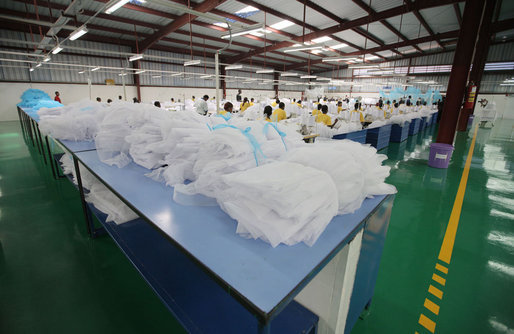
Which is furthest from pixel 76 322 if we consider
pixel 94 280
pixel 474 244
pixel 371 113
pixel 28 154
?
pixel 371 113

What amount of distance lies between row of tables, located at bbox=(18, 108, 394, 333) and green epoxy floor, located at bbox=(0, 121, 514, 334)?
0.45 meters

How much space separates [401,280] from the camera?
1.98 metres

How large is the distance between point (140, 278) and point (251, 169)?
5.38 feet

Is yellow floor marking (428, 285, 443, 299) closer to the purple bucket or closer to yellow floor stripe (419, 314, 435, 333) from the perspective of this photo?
yellow floor stripe (419, 314, 435, 333)

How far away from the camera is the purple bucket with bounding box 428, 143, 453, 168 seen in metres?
4.84

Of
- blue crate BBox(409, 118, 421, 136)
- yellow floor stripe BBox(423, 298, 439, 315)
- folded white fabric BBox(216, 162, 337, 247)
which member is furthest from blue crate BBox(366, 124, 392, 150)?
folded white fabric BBox(216, 162, 337, 247)

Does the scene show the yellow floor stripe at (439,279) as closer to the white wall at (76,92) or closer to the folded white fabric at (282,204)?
the folded white fabric at (282,204)

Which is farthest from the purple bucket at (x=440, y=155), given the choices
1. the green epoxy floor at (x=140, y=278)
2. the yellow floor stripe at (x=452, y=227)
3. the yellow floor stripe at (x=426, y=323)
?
the yellow floor stripe at (x=426, y=323)

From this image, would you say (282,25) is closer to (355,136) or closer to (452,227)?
(355,136)

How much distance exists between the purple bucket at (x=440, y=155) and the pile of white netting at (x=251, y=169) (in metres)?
4.51

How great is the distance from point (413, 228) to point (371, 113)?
5.18 m

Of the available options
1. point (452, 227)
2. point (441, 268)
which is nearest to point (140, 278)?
point (441, 268)

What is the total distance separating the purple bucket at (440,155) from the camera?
484cm

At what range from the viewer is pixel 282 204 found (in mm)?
865
